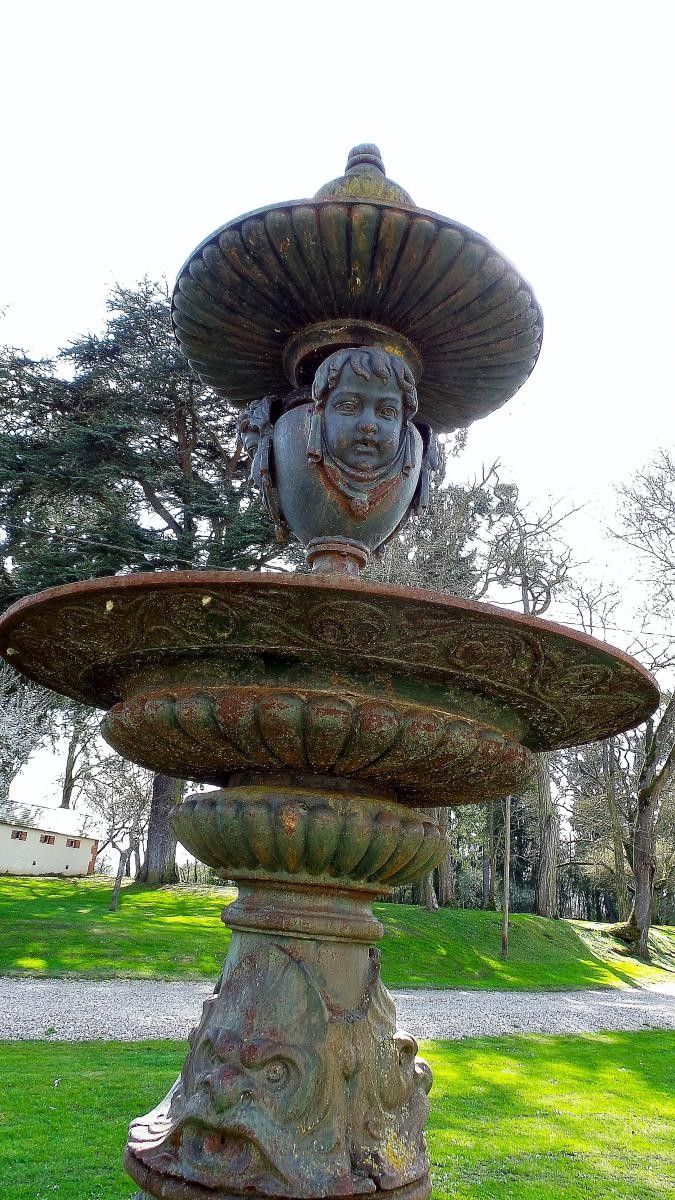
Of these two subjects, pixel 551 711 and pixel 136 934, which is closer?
pixel 551 711

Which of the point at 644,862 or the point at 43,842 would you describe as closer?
the point at 644,862

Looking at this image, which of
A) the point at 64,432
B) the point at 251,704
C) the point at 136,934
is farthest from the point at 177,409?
the point at 251,704

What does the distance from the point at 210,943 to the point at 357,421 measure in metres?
14.2

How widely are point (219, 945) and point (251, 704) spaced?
1415cm

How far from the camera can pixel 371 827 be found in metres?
2.39

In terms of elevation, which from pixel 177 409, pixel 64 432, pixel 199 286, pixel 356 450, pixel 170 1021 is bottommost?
pixel 170 1021

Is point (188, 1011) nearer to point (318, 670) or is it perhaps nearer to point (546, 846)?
point (318, 670)

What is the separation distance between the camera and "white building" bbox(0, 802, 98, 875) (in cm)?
3172

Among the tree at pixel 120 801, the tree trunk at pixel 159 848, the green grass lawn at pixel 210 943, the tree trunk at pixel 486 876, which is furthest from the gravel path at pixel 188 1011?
the tree trunk at pixel 486 876

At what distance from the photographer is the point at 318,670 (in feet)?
7.64

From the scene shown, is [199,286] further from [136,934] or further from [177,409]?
[177,409]

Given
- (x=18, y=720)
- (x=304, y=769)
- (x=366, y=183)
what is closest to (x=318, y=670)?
(x=304, y=769)

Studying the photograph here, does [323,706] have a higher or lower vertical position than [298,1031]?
higher

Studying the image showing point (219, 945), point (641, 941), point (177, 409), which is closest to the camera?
point (219, 945)
